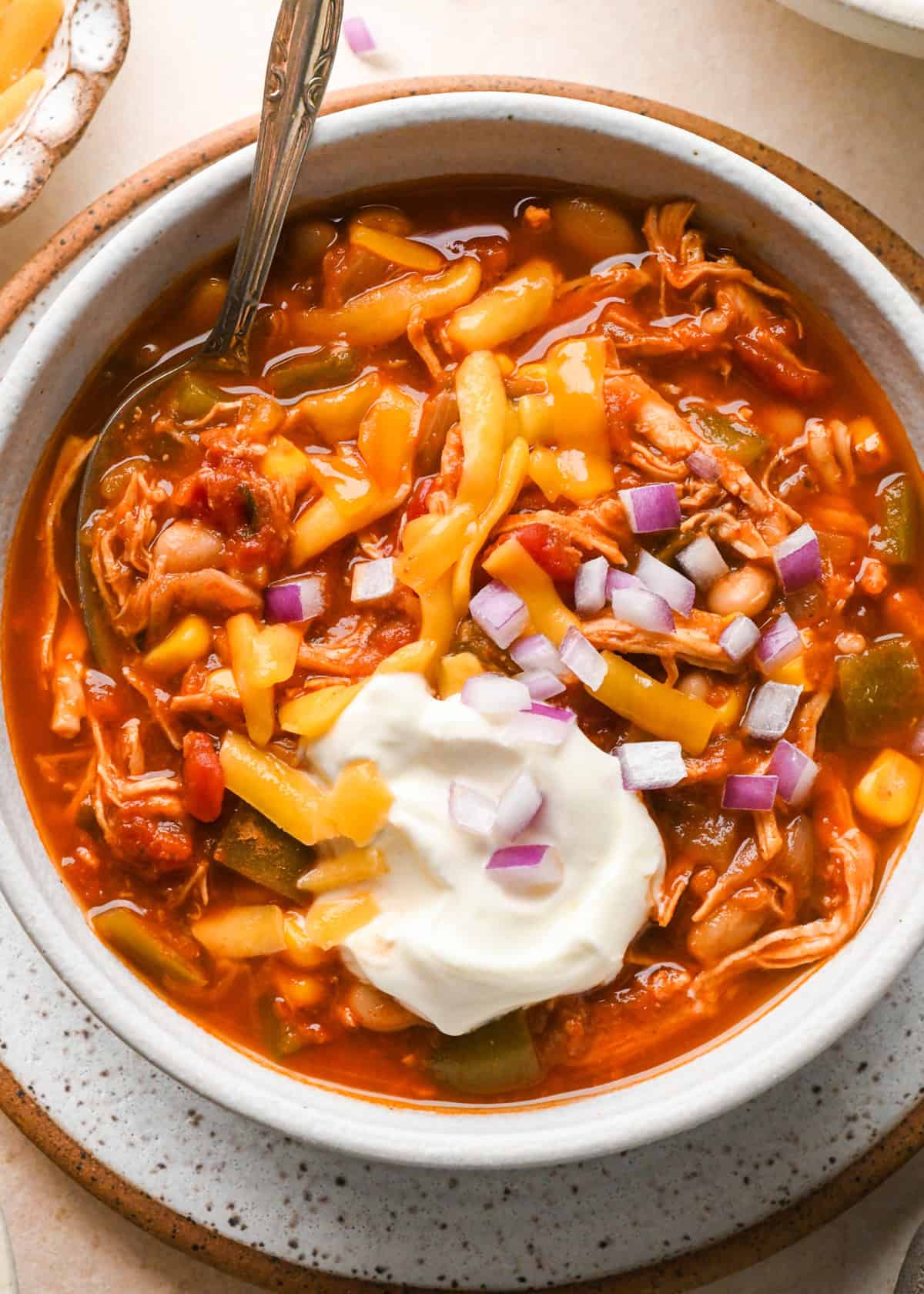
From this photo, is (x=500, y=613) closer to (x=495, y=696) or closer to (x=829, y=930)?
(x=495, y=696)

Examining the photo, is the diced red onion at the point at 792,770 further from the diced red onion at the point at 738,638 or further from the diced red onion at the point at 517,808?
the diced red onion at the point at 517,808

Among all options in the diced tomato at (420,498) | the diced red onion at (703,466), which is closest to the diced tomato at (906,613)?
the diced red onion at (703,466)

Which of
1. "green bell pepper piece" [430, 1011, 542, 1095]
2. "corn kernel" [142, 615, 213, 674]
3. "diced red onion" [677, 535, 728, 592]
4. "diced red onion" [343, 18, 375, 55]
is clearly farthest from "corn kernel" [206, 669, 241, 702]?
"diced red onion" [343, 18, 375, 55]

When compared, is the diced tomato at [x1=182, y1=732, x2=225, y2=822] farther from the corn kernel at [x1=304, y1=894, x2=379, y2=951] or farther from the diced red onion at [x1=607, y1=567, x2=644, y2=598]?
the diced red onion at [x1=607, y1=567, x2=644, y2=598]

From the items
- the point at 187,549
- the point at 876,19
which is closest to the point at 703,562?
the point at 187,549

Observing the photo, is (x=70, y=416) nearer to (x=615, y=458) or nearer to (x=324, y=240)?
(x=324, y=240)
